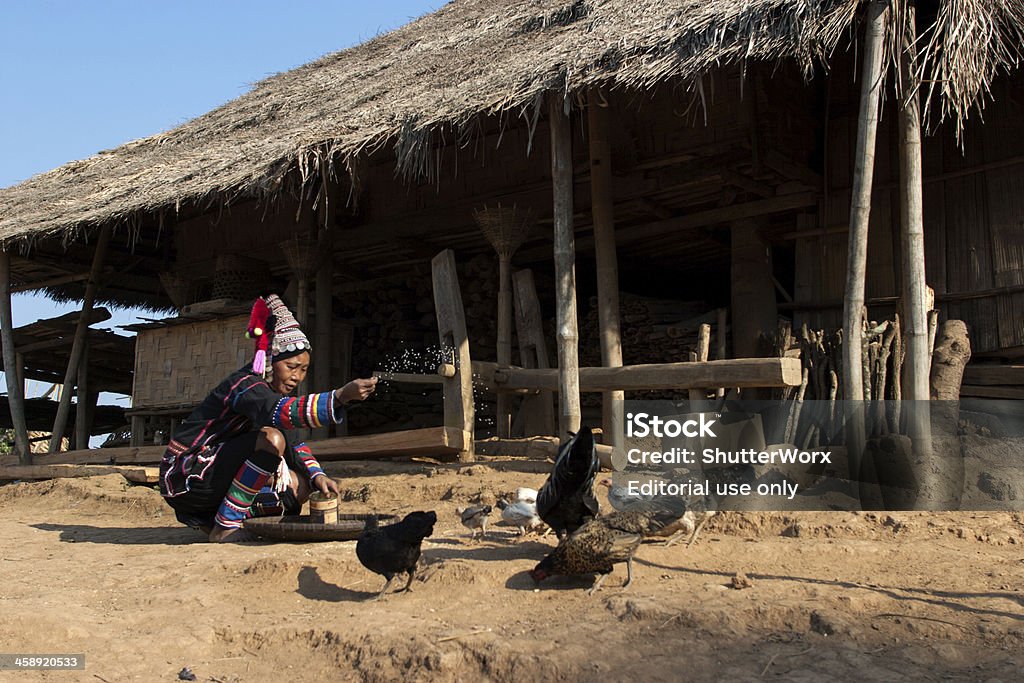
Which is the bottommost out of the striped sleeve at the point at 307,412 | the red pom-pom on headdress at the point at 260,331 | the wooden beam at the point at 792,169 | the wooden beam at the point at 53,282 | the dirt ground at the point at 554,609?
the dirt ground at the point at 554,609

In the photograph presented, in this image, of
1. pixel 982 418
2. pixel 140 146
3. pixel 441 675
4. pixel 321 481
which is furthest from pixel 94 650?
pixel 140 146

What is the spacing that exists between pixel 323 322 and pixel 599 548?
6449mm

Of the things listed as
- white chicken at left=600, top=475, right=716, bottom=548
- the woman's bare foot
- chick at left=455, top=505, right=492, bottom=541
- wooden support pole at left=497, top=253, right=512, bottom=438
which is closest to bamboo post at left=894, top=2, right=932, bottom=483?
white chicken at left=600, top=475, right=716, bottom=548

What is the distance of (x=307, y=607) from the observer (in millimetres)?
4301

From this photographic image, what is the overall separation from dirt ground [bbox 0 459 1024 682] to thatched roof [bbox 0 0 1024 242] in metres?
2.62

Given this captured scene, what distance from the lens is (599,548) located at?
Answer: 4031 mm

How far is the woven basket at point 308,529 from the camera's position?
5.18 meters

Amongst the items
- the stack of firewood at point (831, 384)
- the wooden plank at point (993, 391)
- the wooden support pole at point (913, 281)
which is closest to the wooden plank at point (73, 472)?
the stack of firewood at point (831, 384)

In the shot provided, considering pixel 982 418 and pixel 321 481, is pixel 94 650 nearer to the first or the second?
pixel 321 481

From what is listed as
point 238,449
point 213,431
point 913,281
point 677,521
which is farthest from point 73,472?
point 913,281

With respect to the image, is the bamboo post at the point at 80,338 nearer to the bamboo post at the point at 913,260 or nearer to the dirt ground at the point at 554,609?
the dirt ground at the point at 554,609

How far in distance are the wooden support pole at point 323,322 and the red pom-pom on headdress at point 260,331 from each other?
13.1 ft

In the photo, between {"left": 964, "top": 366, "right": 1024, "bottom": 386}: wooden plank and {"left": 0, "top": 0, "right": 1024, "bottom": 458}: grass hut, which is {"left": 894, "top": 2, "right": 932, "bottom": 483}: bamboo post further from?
{"left": 964, "top": 366, "right": 1024, "bottom": 386}: wooden plank

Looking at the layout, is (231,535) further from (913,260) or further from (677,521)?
(913,260)
